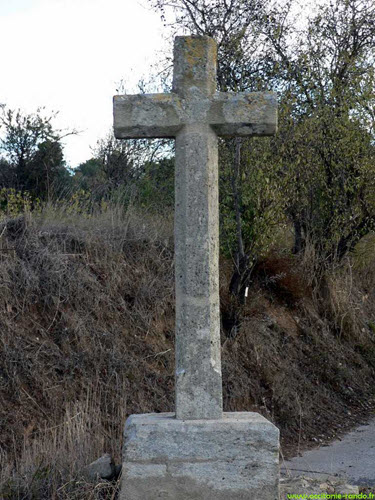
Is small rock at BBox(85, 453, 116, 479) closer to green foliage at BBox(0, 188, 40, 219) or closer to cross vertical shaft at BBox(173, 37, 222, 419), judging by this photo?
cross vertical shaft at BBox(173, 37, 222, 419)

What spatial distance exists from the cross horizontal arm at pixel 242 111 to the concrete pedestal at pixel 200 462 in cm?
205

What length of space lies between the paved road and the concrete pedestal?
7.06ft

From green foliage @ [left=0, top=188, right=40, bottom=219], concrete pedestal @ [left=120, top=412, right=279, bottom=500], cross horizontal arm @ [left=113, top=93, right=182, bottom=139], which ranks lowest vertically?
concrete pedestal @ [left=120, top=412, right=279, bottom=500]

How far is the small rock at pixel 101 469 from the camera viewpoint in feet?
16.1

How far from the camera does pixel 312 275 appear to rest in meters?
11.3

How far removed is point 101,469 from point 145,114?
8.50 feet

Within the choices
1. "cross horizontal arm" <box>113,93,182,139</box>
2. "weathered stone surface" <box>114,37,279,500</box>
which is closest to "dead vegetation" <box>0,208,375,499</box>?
"weathered stone surface" <box>114,37,279,500</box>

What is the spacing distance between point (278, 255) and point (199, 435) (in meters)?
7.06

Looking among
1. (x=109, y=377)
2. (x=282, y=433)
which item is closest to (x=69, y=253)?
(x=109, y=377)

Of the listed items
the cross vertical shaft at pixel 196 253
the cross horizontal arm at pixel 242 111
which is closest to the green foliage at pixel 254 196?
the cross horizontal arm at pixel 242 111

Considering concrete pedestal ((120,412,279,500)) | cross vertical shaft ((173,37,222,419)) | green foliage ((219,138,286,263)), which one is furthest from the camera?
green foliage ((219,138,286,263))

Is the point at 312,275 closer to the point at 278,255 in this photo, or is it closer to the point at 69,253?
the point at 278,255

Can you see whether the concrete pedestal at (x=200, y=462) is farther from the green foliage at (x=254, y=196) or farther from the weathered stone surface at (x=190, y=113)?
the green foliage at (x=254, y=196)

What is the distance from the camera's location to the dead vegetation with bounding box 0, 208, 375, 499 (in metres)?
6.41
